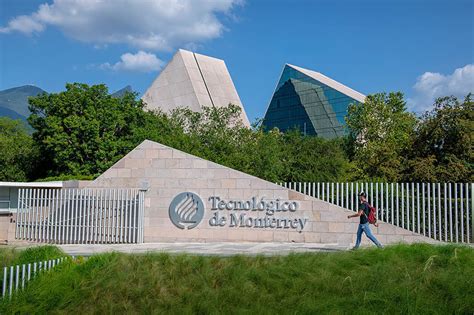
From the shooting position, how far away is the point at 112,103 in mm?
28094

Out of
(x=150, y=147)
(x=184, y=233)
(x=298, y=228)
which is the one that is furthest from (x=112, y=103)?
(x=298, y=228)

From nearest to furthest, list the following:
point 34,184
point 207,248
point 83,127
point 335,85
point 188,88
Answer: point 207,248
point 34,184
point 83,127
point 188,88
point 335,85

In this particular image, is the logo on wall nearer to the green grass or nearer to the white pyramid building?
the green grass

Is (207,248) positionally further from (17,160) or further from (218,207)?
(17,160)

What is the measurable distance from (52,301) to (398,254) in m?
6.64

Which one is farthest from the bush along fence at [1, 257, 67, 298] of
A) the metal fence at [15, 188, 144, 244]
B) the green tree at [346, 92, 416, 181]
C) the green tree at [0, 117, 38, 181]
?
the green tree at [0, 117, 38, 181]

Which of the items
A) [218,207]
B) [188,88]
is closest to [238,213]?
[218,207]

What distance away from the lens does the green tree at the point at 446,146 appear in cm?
2041

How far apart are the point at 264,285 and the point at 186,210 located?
25.7ft

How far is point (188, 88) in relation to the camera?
127ft

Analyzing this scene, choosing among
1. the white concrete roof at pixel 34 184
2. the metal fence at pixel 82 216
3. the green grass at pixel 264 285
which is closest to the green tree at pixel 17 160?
the white concrete roof at pixel 34 184

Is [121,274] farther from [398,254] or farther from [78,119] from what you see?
[78,119]

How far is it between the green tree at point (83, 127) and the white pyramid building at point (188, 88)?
8.92 metres

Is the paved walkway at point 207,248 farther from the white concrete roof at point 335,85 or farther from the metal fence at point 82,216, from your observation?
the white concrete roof at point 335,85
